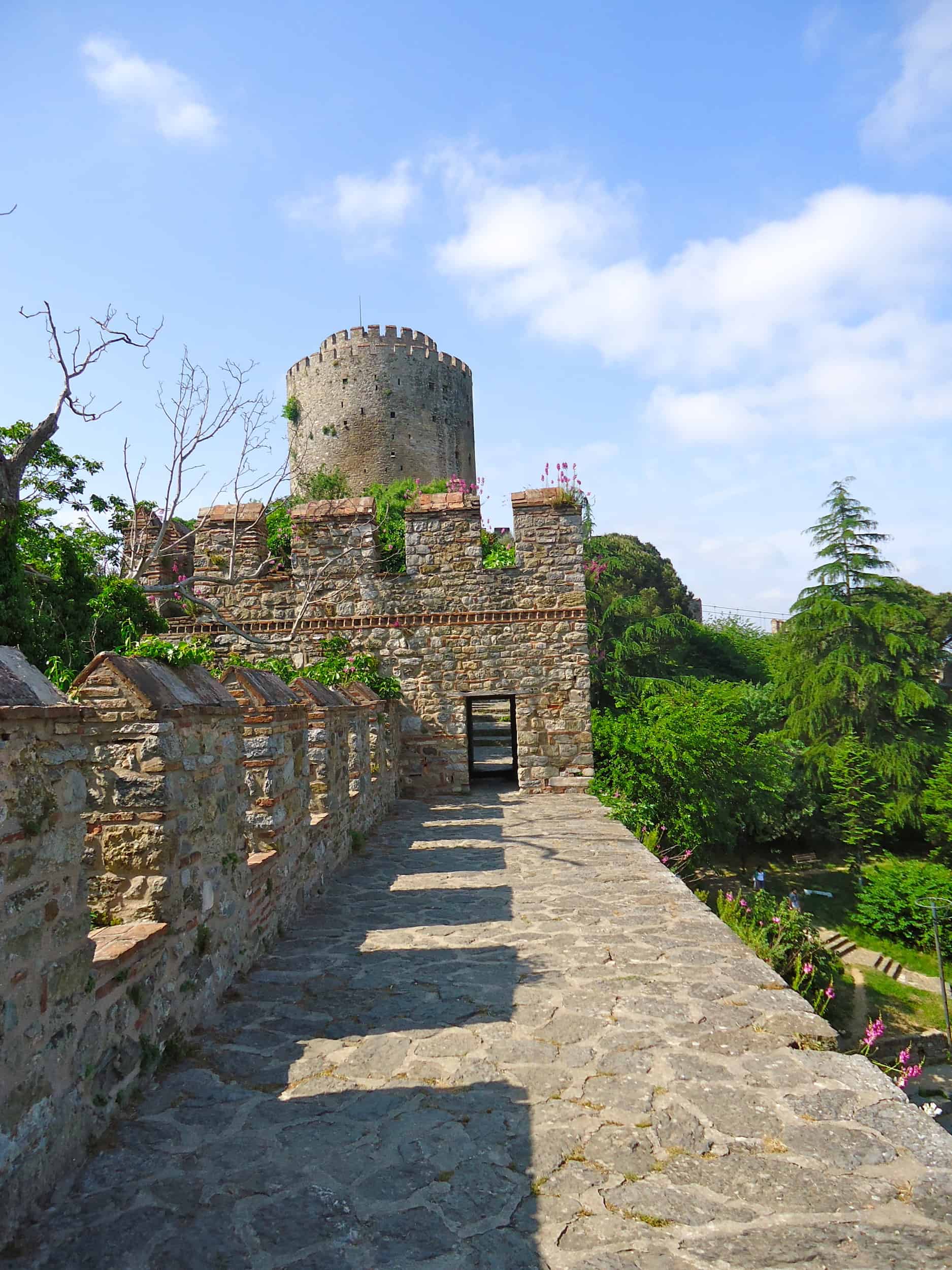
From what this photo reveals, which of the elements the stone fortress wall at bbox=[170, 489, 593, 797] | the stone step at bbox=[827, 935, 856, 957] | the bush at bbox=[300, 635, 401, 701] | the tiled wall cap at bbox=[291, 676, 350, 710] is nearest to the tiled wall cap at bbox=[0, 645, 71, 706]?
the tiled wall cap at bbox=[291, 676, 350, 710]

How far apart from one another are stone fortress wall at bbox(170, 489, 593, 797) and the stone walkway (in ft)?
24.1

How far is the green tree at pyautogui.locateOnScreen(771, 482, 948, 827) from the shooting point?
60.9 ft

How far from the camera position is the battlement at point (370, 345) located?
94.4ft

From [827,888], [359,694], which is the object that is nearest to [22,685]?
[359,694]

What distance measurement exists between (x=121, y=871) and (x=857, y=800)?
1818cm

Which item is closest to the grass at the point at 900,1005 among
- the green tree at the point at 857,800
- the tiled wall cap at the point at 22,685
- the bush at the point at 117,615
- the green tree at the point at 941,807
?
the green tree at the point at 857,800

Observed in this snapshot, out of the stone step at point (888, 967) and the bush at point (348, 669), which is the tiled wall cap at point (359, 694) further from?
the stone step at point (888, 967)

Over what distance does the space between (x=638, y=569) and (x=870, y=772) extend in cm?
832

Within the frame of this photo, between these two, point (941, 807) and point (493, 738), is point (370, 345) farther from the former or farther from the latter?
point (941, 807)

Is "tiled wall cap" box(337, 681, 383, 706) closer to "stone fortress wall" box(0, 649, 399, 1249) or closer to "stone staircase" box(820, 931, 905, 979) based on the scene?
"stone fortress wall" box(0, 649, 399, 1249)

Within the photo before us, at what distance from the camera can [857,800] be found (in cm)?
1806

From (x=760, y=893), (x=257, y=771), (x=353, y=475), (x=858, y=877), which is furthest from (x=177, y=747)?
(x=353, y=475)

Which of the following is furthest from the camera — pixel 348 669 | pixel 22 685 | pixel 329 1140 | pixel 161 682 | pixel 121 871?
pixel 348 669

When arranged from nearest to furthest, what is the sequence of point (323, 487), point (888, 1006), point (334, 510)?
point (334, 510)
point (888, 1006)
point (323, 487)
